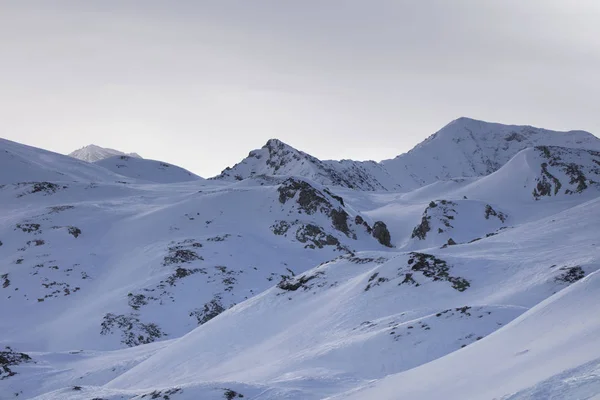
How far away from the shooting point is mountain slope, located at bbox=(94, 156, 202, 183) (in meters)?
124

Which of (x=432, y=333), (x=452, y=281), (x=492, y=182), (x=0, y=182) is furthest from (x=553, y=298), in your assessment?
(x=0, y=182)

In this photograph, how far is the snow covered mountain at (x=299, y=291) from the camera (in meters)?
9.51

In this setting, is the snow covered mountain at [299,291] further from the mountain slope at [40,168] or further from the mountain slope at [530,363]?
the mountain slope at [40,168]

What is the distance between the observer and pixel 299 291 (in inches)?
1179

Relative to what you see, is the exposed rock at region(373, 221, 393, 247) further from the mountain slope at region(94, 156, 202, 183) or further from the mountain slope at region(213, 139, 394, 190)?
the mountain slope at region(94, 156, 202, 183)

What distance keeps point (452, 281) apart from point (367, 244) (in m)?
30.4

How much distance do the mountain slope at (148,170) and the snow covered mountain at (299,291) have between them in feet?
134

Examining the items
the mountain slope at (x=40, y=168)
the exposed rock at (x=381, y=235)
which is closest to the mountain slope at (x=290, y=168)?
the mountain slope at (x=40, y=168)

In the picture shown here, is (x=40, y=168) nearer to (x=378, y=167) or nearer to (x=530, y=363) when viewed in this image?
(x=530, y=363)

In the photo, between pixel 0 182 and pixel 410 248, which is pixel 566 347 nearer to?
pixel 410 248

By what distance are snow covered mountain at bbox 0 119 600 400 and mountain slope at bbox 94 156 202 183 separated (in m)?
40.9

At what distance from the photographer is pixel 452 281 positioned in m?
24.5

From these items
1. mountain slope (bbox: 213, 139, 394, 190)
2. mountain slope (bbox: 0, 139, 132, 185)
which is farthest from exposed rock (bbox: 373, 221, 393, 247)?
mountain slope (bbox: 0, 139, 132, 185)

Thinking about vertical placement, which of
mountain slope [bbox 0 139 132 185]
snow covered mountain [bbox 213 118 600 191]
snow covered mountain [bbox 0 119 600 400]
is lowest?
snow covered mountain [bbox 0 119 600 400]
